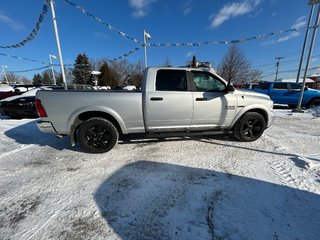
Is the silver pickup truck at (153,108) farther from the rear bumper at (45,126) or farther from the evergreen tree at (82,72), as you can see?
the evergreen tree at (82,72)

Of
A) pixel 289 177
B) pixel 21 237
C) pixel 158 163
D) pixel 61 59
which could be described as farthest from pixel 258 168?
pixel 61 59

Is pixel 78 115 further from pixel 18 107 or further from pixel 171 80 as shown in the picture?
pixel 18 107

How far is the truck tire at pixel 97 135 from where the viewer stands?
12.8 ft

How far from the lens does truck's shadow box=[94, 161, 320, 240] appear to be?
1988mm

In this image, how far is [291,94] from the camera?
11.1 meters

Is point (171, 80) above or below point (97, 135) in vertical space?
above

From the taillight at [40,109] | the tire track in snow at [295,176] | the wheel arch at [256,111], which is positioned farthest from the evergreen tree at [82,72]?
the tire track in snow at [295,176]

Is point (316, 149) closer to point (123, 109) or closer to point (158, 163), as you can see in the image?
point (158, 163)

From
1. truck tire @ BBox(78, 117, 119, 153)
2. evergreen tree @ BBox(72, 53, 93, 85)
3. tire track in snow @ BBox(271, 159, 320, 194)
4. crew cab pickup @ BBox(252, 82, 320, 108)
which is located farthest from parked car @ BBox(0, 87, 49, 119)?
evergreen tree @ BBox(72, 53, 93, 85)

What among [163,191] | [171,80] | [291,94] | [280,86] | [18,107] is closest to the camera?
[163,191]

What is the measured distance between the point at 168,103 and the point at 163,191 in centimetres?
193

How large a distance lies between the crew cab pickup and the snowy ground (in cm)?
804

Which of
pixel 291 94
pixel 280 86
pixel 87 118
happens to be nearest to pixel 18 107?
pixel 87 118

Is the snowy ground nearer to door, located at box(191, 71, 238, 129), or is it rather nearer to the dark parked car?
door, located at box(191, 71, 238, 129)
